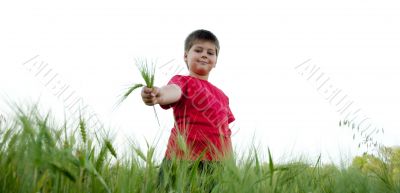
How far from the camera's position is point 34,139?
0.89 m

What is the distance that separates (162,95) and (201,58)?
60 centimetres

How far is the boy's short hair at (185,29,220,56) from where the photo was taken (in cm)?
265

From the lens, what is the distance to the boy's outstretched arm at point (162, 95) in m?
1.70

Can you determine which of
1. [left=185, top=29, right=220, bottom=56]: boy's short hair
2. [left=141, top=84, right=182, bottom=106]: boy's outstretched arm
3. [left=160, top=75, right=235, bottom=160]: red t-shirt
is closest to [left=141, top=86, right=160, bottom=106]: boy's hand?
[left=141, top=84, right=182, bottom=106]: boy's outstretched arm

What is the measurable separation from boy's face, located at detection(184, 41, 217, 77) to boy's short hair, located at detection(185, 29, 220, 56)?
38 millimetres

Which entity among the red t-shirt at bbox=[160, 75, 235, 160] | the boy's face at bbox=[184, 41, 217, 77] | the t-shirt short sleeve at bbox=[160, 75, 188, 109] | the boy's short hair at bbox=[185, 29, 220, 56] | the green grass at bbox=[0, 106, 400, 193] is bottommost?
the green grass at bbox=[0, 106, 400, 193]

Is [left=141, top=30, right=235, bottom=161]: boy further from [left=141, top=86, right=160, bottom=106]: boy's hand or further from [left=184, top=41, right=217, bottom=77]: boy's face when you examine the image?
[left=141, top=86, right=160, bottom=106]: boy's hand

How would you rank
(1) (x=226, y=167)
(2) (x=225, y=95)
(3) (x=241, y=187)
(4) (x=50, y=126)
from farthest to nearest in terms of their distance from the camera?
(2) (x=225, y=95) → (1) (x=226, y=167) → (3) (x=241, y=187) → (4) (x=50, y=126)

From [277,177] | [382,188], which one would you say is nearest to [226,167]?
[277,177]

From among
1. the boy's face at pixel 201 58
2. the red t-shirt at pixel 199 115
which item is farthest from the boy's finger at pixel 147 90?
the boy's face at pixel 201 58

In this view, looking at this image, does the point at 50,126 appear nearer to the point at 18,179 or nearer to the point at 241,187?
the point at 18,179

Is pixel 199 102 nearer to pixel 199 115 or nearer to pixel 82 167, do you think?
pixel 199 115

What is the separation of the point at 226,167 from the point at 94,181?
0.44 meters

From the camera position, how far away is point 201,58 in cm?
253
